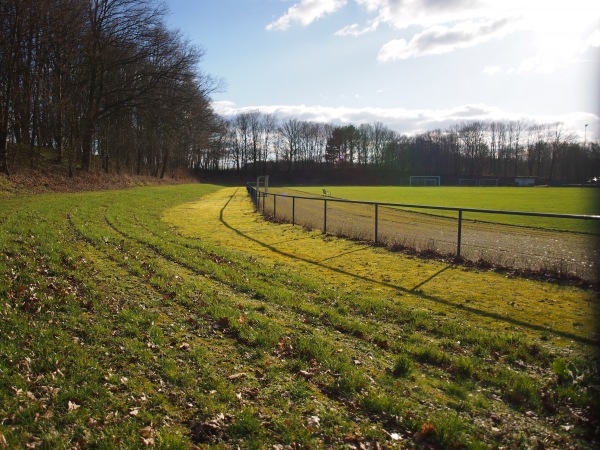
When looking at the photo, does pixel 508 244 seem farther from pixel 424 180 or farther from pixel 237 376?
pixel 424 180

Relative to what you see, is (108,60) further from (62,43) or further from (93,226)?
(93,226)

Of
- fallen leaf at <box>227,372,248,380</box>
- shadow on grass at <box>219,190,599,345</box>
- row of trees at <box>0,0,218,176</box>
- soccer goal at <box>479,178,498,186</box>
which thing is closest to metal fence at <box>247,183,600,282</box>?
shadow on grass at <box>219,190,599,345</box>

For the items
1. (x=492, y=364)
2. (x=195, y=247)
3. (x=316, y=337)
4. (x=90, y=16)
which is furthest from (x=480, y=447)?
(x=90, y=16)

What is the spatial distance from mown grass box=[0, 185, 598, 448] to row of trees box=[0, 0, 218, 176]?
84.2 feet

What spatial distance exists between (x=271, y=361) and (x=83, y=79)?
41649 mm

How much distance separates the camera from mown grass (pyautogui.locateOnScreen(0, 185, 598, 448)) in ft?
11.1

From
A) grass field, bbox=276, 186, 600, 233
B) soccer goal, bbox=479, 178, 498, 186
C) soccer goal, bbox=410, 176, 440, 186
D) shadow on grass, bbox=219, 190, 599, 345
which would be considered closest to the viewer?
shadow on grass, bbox=219, 190, 599, 345

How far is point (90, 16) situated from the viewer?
34562mm

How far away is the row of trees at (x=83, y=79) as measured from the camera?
2719cm

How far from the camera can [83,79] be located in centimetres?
3778

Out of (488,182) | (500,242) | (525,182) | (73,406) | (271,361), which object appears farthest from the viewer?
(488,182)

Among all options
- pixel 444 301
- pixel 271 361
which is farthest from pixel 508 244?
pixel 271 361

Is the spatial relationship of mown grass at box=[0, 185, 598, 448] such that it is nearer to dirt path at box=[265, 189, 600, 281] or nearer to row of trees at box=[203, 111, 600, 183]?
dirt path at box=[265, 189, 600, 281]

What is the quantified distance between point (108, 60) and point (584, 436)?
43664 mm
